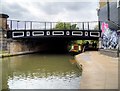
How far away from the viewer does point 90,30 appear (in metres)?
33.1

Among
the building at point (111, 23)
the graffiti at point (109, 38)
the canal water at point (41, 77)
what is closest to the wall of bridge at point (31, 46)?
the graffiti at point (109, 38)

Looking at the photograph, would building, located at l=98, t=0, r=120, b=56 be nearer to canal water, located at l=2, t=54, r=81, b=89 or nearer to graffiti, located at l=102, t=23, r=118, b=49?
graffiti, located at l=102, t=23, r=118, b=49

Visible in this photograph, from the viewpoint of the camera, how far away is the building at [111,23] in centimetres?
2314

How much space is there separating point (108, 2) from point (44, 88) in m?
17.7

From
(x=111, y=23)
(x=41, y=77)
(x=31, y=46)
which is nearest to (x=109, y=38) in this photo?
(x=111, y=23)

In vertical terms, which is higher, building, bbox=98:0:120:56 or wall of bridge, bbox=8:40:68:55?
building, bbox=98:0:120:56

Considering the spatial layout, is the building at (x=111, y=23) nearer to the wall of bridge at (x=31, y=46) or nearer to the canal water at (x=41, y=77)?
the canal water at (x=41, y=77)

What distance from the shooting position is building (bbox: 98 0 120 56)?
2314cm

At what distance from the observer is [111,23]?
81.5ft

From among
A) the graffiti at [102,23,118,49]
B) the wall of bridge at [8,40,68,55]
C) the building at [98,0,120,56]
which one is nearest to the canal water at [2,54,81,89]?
the building at [98,0,120,56]

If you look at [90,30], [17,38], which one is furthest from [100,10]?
[17,38]

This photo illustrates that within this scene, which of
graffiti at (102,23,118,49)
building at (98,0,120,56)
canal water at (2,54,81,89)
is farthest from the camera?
graffiti at (102,23,118,49)

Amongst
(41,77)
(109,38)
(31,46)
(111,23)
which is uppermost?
(111,23)

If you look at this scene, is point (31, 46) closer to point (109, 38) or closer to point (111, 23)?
point (109, 38)
